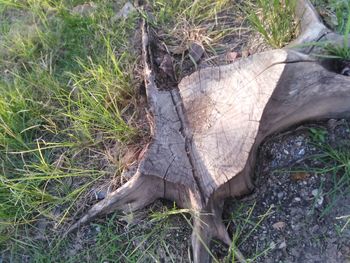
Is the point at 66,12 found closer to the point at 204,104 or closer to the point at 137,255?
the point at 204,104

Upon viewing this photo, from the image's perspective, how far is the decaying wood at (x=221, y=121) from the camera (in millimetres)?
1890

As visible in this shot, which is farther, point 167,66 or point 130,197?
point 167,66

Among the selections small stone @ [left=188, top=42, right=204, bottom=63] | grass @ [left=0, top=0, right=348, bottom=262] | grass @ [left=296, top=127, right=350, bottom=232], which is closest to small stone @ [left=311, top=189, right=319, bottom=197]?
grass @ [left=296, top=127, right=350, bottom=232]

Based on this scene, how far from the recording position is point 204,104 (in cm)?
204

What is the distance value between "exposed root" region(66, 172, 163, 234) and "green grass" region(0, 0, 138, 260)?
139 millimetres

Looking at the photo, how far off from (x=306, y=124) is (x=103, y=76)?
1100 millimetres

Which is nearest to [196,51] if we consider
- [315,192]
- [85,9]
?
[85,9]

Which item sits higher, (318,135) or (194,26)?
(194,26)

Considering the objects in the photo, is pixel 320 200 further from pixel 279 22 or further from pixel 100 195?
pixel 100 195

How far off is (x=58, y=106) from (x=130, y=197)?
2.54 ft

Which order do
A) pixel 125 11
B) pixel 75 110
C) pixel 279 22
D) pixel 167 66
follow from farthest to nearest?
pixel 125 11 → pixel 75 110 → pixel 167 66 → pixel 279 22

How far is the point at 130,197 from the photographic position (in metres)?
2.12

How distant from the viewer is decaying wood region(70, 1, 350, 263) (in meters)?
1.89

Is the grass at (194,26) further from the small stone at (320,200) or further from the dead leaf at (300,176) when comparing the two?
the small stone at (320,200)
